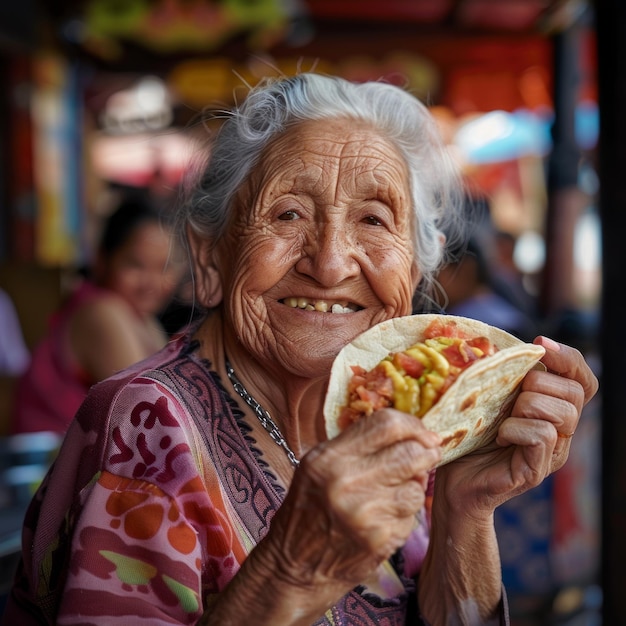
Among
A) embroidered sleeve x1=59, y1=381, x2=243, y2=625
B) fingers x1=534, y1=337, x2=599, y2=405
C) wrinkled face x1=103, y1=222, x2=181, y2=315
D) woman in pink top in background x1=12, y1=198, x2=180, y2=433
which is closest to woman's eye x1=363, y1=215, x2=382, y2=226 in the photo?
fingers x1=534, y1=337, x2=599, y2=405

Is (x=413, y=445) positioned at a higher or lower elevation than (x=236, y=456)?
higher

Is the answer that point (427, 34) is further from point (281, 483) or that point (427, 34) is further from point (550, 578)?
→ point (281, 483)

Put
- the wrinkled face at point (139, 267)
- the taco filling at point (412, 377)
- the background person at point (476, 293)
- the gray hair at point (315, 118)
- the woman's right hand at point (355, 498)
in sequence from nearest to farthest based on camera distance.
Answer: the woman's right hand at point (355, 498), the taco filling at point (412, 377), the gray hair at point (315, 118), the wrinkled face at point (139, 267), the background person at point (476, 293)

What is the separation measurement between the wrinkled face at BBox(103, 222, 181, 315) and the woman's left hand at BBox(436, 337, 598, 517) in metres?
2.99

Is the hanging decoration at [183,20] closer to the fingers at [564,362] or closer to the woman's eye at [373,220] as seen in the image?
the woman's eye at [373,220]

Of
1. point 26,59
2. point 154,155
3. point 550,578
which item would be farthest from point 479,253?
point 154,155

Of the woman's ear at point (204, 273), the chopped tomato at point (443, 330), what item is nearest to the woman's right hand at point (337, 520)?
the chopped tomato at point (443, 330)

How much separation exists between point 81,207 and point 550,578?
7556 millimetres

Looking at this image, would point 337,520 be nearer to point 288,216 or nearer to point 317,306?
point 317,306

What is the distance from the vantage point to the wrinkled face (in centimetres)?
441

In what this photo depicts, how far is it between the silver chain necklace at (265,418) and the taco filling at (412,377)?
0.43m

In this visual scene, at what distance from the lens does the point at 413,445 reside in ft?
4.06

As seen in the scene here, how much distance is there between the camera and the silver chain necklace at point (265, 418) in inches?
71.2

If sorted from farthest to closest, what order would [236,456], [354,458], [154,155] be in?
[154,155] → [236,456] → [354,458]
